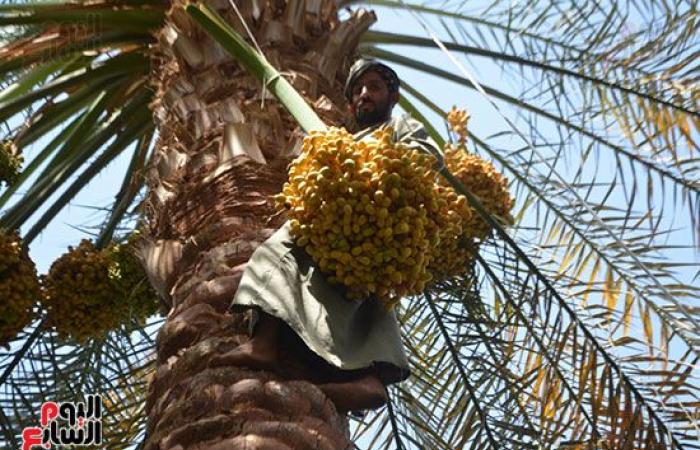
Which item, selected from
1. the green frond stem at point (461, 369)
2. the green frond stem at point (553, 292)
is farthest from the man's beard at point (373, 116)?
the green frond stem at point (461, 369)

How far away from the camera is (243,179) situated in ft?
Result: 11.1

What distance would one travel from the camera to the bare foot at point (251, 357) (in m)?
2.76

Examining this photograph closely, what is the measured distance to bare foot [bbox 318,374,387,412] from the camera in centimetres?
279

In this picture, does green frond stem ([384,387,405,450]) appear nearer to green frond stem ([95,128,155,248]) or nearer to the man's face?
the man's face

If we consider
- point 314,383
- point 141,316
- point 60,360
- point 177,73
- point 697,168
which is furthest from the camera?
point 60,360

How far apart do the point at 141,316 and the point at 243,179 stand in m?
1.35

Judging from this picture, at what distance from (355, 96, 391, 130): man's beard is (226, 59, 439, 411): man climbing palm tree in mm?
845

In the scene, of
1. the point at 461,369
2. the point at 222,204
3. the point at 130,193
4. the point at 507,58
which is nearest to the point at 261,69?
the point at 222,204

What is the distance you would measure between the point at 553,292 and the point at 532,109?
1383 millimetres

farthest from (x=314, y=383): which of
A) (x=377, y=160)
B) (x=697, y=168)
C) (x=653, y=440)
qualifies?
(x=697, y=168)

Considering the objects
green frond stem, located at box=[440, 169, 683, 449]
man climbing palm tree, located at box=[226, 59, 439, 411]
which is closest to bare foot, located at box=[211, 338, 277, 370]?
man climbing palm tree, located at box=[226, 59, 439, 411]

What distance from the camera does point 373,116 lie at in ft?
12.3

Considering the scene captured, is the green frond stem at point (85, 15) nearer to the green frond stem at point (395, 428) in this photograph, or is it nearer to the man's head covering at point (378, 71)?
the man's head covering at point (378, 71)

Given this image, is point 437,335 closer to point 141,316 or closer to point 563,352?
point 563,352
